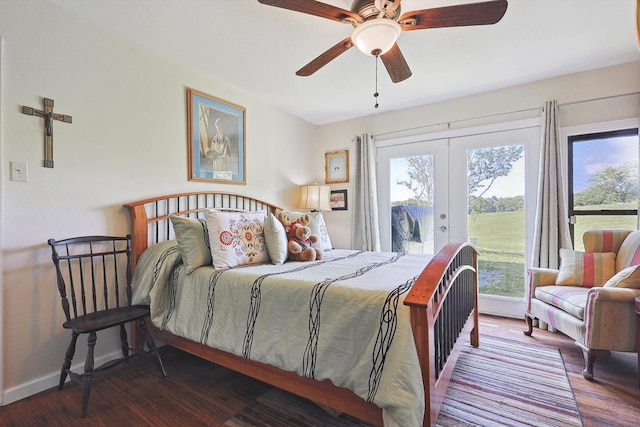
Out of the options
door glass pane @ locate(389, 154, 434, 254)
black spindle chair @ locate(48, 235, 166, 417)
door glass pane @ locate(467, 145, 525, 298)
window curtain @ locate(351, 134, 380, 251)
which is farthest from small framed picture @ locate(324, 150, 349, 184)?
black spindle chair @ locate(48, 235, 166, 417)

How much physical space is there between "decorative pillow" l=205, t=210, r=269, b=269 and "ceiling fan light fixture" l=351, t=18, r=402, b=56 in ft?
4.75

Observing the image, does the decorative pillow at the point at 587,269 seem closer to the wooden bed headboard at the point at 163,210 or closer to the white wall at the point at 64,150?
the wooden bed headboard at the point at 163,210

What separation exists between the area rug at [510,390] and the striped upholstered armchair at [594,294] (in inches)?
10.6

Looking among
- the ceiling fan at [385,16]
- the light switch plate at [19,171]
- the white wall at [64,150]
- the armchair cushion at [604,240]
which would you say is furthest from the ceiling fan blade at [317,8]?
the armchair cushion at [604,240]

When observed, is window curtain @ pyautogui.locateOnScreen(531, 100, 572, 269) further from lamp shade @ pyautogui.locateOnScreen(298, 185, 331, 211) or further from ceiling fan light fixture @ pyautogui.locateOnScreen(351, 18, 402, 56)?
lamp shade @ pyautogui.locateOnScreen(298, 185, 331, 211)

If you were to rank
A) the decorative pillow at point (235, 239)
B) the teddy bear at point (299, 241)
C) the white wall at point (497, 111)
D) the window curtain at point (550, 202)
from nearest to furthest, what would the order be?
1. the decorative pillow at point (235, 239)
2. the teddy bear at point (299, 241)
3. the white wall at point (497, 111)
4. the window curtain at point (550, 202)

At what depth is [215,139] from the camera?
9.82 ft

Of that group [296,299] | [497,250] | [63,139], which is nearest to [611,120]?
[497,250]

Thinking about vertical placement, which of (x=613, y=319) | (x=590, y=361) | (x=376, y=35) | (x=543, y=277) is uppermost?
(x=376, y=35)

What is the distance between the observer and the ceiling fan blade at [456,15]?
4.81ft

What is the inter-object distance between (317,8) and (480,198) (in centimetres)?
275

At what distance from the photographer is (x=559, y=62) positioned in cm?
268

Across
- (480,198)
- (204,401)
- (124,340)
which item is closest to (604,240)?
(480,198)

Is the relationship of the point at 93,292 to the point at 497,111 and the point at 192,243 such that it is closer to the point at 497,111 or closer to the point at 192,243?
the point at 192,243
